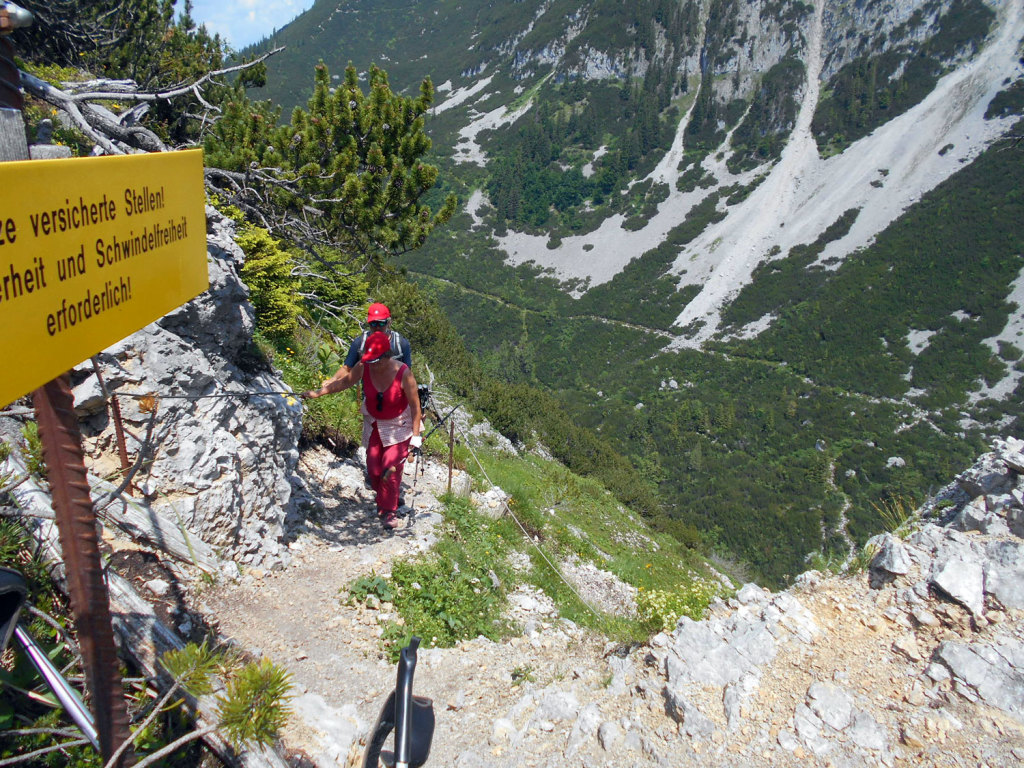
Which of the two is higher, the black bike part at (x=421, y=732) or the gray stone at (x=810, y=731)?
the black bike part at (x=421, y=732)

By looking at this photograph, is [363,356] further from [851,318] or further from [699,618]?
[851,318]

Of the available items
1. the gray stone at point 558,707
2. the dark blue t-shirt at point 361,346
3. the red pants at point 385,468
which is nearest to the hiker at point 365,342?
the dark blue t-shirt at point 361,346

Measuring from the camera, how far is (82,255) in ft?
5.09

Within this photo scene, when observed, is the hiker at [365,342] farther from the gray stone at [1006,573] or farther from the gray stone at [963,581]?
the gray stone at [1006,573]

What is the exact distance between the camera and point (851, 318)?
67.9 metres

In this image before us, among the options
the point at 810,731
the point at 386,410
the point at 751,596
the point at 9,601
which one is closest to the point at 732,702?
the point at 810,731

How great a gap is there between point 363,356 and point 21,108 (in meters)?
3.71

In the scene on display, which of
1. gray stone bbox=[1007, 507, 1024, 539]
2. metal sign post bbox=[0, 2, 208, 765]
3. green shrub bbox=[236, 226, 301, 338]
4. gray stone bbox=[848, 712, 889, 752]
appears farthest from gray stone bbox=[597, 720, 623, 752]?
green shrub bbox=[236, 226, 301, 338]

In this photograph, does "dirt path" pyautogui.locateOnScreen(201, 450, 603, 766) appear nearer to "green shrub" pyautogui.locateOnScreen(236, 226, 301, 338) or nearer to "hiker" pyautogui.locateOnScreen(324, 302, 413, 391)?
"hiker" pyautogui.locateOnScreen(324, 302, 413, 391)

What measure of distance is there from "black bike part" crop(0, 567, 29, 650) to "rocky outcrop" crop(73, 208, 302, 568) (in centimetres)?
161

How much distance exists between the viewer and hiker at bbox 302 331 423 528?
5.34 metres

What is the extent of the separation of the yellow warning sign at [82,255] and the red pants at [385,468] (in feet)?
12.4

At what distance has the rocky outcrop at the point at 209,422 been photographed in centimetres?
407

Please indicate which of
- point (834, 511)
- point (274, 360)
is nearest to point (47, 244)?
point (274, 360)
